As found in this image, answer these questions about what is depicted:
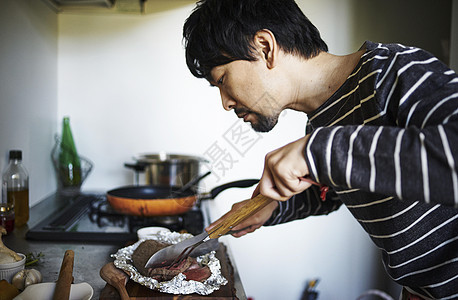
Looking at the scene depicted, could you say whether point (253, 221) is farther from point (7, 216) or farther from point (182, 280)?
point (7, 216)

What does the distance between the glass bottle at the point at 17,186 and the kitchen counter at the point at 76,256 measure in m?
0.04

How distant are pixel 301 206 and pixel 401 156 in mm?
521

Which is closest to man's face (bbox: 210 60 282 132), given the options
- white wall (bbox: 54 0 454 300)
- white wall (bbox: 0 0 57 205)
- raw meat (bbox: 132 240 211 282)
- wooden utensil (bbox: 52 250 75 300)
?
raw meat (bbox: 132 240 211 282)

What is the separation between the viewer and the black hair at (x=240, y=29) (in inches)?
29.8

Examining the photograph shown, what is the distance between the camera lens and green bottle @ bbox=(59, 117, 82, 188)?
1553 millimetres

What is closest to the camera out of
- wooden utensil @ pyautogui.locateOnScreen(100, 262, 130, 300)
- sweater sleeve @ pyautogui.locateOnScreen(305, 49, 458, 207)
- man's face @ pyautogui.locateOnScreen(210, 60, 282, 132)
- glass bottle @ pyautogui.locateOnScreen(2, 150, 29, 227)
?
sweater sleeve @ pyautogui.locateOnScreen(305, 49, 458, 207)

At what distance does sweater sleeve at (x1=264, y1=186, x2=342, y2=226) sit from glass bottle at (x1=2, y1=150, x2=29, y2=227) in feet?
2.29

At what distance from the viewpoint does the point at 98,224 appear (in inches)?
45.2

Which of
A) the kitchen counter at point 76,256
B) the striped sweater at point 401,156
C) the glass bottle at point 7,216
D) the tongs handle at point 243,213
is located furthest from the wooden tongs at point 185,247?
the glass bottle at point 7,216

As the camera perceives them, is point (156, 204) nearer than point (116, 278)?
No

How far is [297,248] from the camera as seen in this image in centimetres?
178

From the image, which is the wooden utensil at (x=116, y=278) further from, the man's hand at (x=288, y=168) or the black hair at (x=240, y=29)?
the black hair at (x=240, y=29)

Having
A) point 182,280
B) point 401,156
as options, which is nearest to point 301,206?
point 182,280

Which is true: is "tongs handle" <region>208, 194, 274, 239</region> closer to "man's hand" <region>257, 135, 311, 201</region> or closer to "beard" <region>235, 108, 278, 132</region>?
"man's hand" <region>257, 135, 311, 201</region>
